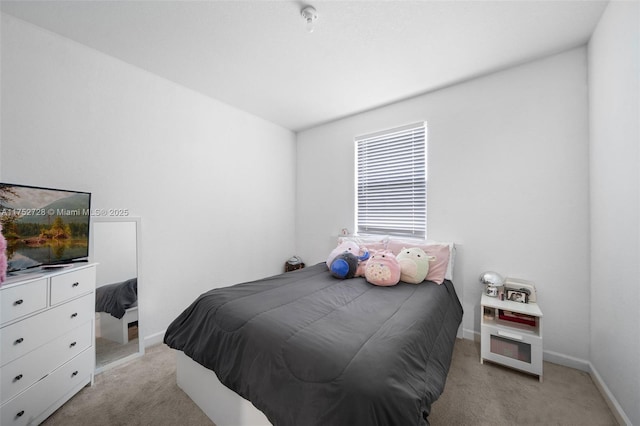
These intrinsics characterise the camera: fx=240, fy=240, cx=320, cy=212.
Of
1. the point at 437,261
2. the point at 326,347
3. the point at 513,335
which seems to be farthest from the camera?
the point at 437,261

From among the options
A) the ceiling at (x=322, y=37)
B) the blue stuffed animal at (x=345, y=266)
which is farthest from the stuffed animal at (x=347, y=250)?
the ceiling at (x=322, y=37)

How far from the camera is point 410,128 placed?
9.55 ft

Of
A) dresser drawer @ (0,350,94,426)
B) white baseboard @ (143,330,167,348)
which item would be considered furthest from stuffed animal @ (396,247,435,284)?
dresser drawer @ (0,350,94,426)

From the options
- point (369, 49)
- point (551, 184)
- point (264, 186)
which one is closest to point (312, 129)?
point (264, 186)

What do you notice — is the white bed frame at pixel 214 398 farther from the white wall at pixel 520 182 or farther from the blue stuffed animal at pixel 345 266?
the white wall at pixel 520 182

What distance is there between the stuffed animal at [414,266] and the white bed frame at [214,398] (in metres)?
1.56

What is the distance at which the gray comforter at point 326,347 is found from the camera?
3.06ft

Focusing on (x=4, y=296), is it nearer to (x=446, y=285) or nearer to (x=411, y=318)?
(x=411, y=318)

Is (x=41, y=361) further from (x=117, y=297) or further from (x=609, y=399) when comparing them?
(x=609, y=399)

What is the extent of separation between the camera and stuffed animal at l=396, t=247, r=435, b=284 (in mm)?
2215

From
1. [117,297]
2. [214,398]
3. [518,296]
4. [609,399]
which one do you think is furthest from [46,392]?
[609,399]

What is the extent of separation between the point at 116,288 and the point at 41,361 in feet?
2.32

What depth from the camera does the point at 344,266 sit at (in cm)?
233

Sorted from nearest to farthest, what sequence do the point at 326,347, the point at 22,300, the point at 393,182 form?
the point at 326,347, the point at 22,300, the point at 393,182
